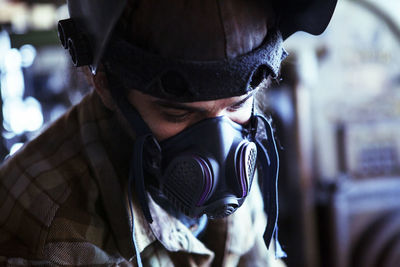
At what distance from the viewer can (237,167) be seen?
4.25 feet

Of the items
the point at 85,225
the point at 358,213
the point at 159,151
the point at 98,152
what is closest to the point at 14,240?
the point at 85,225

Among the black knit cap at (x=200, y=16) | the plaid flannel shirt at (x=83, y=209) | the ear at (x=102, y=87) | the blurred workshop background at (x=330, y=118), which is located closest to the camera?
the black knit cap at (x=200, y=16)

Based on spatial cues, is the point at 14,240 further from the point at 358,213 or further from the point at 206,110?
the point at 358,213

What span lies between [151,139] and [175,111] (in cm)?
11

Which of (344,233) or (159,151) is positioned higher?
(159,151)

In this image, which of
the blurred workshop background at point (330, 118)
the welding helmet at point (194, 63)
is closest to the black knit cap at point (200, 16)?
the welding helmet at point (194, 63)

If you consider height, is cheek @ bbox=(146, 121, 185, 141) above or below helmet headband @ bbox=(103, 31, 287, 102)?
Result: below

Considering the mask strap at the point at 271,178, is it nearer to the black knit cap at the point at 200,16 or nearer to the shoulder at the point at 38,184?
the black knit cap at the point at 200,16

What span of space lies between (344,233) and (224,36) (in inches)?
139

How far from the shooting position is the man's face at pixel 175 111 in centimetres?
127

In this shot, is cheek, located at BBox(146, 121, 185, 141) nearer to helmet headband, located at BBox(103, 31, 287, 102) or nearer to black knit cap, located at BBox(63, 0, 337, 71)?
helmet headband, located at BBox(103, 31, 287, 102)

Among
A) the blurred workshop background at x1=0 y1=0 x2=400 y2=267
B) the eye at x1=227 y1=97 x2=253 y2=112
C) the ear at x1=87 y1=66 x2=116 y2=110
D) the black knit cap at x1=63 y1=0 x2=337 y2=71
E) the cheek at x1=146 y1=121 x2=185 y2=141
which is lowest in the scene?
the blurred workshop background at x1=0 y1=0 x2=400 y2=267

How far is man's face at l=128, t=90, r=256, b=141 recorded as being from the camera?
127 cm

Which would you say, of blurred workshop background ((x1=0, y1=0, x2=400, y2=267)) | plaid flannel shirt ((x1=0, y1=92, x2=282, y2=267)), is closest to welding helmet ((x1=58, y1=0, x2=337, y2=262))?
plaid flannel shirt ((x1=0, y1=92, x2=282, y2=267))
